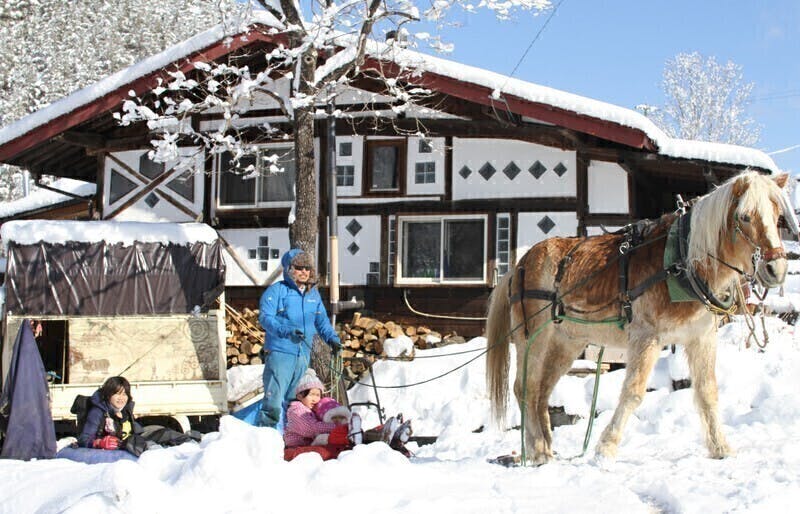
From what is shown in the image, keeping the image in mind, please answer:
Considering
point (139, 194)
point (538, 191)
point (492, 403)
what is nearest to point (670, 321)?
point (492, 403)

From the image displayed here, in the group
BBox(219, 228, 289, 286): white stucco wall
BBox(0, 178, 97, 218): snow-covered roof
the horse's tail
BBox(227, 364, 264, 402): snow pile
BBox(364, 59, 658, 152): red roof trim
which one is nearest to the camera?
the horse's tail

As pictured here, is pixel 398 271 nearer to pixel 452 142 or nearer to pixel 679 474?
pixel 452 142

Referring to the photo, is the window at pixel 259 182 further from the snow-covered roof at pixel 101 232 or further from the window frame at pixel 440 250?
the snow-covered roof at pixel 101 232

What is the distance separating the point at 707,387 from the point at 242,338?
25.7 ft

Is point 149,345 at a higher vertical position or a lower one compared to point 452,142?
lower

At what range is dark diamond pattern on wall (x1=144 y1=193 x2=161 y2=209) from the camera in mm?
13469

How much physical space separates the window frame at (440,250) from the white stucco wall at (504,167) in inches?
13.1

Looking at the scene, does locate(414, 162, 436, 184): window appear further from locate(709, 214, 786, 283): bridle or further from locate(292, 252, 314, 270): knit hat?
locate(709, 214, 786, 283): bridle

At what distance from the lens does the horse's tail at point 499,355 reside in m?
6.80

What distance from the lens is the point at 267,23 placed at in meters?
11.2

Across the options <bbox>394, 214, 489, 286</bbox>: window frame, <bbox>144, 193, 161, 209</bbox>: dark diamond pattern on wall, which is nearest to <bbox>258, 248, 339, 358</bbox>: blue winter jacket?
<bbox>394, 214, 489, 286</bbox>: window frame

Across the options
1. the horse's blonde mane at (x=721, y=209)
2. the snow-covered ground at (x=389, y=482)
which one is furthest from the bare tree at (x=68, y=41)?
the horse's blonde mane at (x=721, y=209)

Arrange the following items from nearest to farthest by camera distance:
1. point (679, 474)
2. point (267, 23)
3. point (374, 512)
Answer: point (374, 512) → point (679, 474) → point (267, 23)

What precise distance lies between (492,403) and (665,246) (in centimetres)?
214
